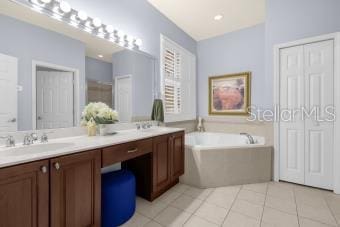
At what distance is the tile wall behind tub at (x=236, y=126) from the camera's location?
311 cm

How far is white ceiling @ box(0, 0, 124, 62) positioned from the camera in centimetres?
136

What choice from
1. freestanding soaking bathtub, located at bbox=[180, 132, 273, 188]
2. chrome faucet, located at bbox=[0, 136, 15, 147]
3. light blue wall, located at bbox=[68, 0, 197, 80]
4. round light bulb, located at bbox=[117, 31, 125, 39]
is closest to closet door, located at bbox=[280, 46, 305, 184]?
freestanding soaking bathtub, located at bbox=[180, 132, 273, 188]

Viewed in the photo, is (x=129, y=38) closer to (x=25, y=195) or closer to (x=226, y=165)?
(x=25, y=195)

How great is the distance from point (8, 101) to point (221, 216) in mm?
2119

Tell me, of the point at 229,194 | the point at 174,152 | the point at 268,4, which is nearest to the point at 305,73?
the point at 268,4

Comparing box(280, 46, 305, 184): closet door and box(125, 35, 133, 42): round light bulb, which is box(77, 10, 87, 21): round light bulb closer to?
box(125, 35, 133, 42): round light bulb

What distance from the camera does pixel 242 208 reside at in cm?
191

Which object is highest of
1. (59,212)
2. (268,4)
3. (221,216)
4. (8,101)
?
(268,4)

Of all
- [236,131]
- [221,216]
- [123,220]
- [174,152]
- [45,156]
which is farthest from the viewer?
[236,131]

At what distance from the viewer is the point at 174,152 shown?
2281mm

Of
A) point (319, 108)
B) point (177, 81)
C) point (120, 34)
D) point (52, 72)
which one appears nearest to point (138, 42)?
point (120, 34)

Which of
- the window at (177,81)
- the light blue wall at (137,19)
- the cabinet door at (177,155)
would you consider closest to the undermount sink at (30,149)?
the cabinet door at (177,155)

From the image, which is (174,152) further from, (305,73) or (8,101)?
(305,73)

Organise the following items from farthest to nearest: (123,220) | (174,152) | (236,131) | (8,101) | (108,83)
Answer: (236,131) < (174,152) < (108,83) < (123,220) < (8,101)
